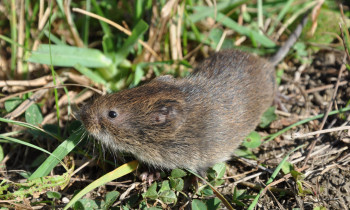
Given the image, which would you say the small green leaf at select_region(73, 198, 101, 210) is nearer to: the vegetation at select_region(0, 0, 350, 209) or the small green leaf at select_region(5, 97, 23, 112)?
the vegetation at select_region(0, 0, 350, 209)

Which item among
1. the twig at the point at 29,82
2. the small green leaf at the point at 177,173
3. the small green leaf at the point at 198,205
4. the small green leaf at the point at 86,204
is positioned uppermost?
the twig at the point at 29,82

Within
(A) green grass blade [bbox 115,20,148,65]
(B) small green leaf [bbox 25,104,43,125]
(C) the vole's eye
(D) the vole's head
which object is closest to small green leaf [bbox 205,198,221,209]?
(D) the vole's head

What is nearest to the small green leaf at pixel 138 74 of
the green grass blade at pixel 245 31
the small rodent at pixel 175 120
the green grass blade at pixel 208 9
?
the small rodent at pixel 175 120

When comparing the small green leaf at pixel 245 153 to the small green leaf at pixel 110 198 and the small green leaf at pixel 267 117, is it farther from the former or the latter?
the small green leaf at pixel 110 198

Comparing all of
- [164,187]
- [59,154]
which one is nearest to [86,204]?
[59,154]

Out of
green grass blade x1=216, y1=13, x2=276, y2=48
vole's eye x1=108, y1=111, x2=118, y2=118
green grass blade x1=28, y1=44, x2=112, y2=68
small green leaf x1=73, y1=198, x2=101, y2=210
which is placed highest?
green grass blade x1=216, y1=13, x2=276, y2=48

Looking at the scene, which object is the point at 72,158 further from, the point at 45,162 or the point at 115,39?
the point at 115,39
